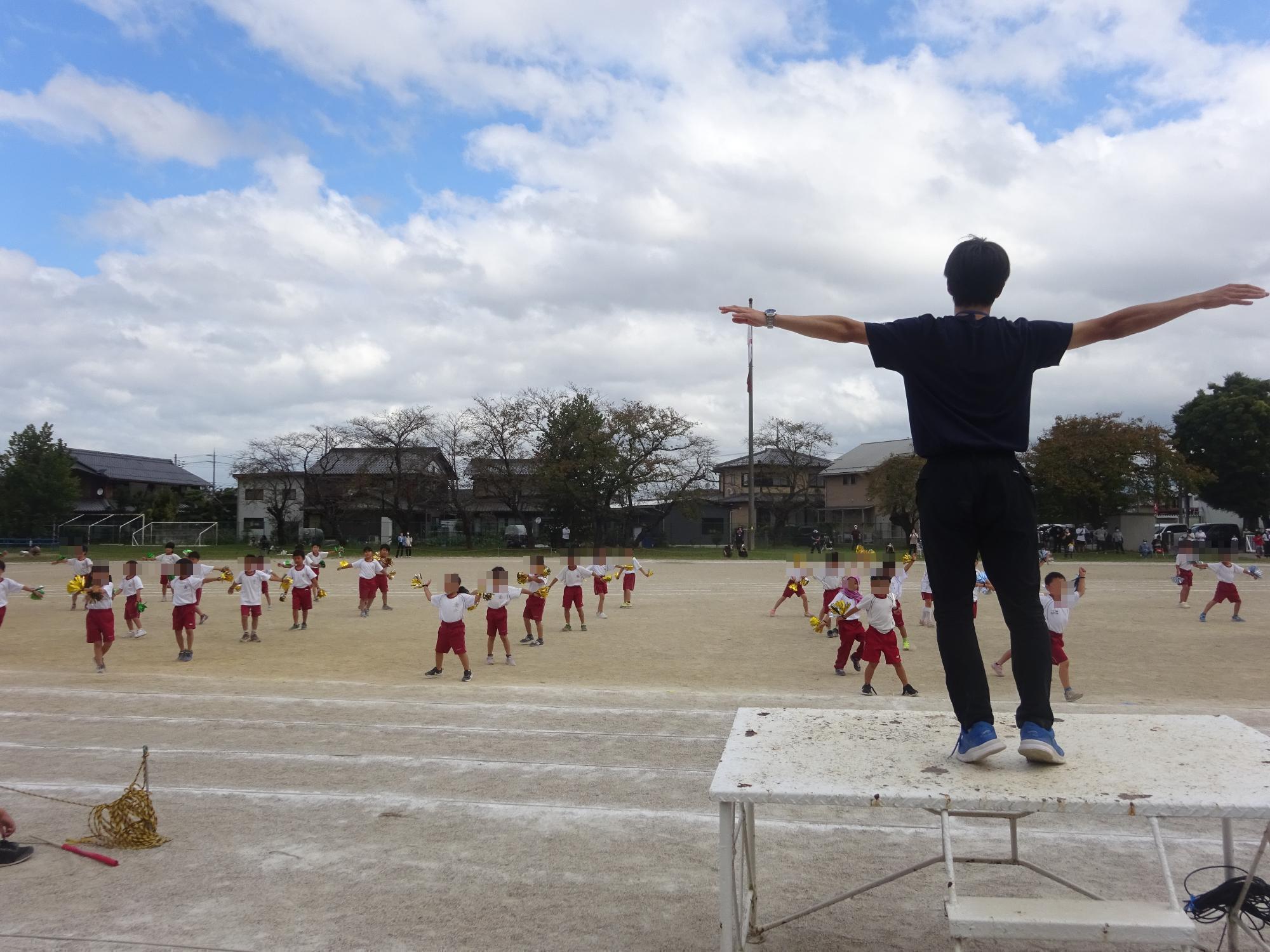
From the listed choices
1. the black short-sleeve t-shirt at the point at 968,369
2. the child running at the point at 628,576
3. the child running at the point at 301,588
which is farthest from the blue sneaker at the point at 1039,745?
the child running at the point at 628,576

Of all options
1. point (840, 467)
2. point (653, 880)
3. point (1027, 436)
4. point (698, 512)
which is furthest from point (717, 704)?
point (840, 467)

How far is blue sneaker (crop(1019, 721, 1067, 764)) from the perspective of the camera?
3.20 metres

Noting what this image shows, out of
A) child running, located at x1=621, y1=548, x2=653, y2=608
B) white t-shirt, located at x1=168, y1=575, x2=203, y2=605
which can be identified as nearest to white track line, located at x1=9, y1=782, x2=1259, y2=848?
white t-shirt, located at x1=168, y1=575, x2=203, y2=605

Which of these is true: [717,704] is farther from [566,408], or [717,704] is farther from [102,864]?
[566,408]

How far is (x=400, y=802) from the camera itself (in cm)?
602

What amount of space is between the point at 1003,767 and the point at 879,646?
27.3ft

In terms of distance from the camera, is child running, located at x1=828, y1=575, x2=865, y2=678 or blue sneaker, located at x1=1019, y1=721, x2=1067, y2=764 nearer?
blue sneaker, located at x1=1019, y1=721, x2=1067, y2=764

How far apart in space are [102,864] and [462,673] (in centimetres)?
795

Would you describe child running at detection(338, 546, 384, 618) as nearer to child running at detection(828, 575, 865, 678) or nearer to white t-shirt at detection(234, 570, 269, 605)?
white t-shirt at detection(234, 570, 269, 605)

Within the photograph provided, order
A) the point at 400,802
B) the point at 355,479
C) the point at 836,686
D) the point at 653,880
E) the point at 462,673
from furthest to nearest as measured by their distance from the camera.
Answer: the point at 355,479, the point at 462,673, the point at 836,686, the point at 400,802, the point at 653,880

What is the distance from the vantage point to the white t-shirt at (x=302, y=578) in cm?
1864

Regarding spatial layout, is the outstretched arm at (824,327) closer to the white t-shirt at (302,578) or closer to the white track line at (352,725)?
the white track line at (352,725)

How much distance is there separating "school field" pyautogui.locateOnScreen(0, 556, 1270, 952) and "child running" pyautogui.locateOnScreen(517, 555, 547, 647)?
1710 mm

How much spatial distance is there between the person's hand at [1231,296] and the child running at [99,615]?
46.3 feet
